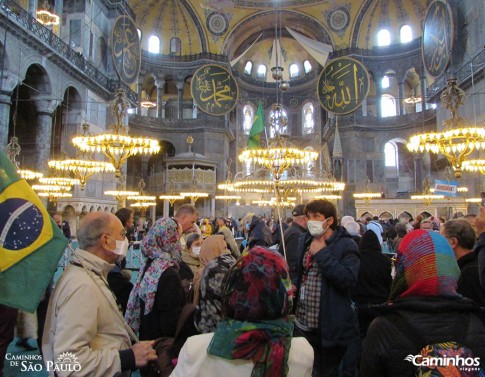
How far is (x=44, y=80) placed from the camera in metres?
11.8

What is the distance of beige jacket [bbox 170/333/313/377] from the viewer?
113 cm

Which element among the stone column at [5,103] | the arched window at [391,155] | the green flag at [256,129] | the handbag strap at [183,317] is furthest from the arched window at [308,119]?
the handbag strap at [183,317]

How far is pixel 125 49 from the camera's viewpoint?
49.8 feet

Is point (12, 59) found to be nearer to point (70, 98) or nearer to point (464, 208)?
point (70, 98)

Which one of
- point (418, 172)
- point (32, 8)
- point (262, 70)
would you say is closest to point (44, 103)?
point (32, 8)

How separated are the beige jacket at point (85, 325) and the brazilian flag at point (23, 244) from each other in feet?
0.32

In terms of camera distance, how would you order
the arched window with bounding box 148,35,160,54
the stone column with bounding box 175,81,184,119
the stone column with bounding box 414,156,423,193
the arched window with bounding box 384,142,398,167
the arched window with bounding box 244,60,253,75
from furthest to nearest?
the arched window with bounding box 244,60,253,75 → the arched window with bounding box 384,142,398,167 → the stone column with bounding box 175,81,184,119 → the arched window with bounding box 148,35,160,54 → the stone column with bounding box 414,156,423,193

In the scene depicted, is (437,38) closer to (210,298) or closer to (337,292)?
(337,292)

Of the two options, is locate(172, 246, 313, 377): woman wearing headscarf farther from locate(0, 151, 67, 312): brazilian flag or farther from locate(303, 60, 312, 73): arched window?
locate(303, 60, 312, 73): arched window

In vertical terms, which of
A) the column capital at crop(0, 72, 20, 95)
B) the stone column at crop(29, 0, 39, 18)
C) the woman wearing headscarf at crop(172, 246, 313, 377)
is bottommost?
the woman wearing headscarf at crop(172, 246, 313, 377)

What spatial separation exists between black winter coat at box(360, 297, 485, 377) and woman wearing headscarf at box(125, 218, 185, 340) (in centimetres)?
103

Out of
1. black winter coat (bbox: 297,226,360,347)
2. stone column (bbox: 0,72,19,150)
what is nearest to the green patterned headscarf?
black winter coat (bbox: 297,226,360,347)

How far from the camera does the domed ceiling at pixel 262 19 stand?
2127cm

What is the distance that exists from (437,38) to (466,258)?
584 inches
